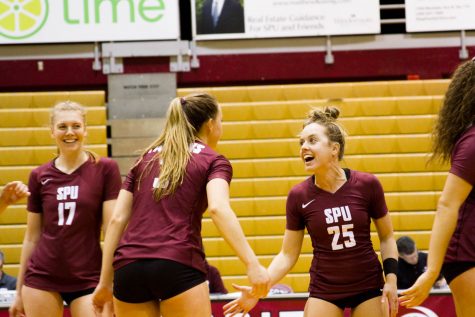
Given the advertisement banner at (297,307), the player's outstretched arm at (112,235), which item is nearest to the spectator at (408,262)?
the advertisement banner at (297,307)

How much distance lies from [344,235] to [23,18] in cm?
769

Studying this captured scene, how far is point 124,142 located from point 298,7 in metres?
3.10

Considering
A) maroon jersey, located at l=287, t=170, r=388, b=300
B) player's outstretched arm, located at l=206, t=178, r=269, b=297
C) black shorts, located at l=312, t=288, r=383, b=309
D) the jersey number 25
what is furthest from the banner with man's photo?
player's outstretched arm, located at l=206, t=178, r=269, b=297

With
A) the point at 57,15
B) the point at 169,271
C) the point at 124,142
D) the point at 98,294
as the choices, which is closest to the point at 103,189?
the point at 98,294

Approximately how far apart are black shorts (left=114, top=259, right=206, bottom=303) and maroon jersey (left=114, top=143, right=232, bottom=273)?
0.09 ft

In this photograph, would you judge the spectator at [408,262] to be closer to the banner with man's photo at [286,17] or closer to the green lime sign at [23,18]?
the banner with man's photo at [286,17]

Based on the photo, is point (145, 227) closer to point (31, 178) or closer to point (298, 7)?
point (31, 178)

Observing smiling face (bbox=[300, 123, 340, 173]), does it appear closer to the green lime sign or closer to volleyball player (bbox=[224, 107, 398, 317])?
volleyball player (bbox=[224, 107, 398, 317])

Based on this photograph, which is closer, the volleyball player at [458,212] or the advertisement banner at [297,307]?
the volleyball player at [458,212]

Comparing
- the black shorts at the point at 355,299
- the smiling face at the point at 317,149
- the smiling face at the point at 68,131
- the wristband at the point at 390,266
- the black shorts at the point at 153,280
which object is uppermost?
the smiling face at the point at 68,131

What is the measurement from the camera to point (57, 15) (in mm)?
10453

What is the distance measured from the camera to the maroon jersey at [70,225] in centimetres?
429

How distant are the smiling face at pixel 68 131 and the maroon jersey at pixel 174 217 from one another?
1.20 meters

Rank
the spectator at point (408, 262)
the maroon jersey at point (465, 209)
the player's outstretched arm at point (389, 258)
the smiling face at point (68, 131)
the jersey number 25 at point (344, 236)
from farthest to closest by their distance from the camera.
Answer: the spectator at point (408, 262)
the smiling face at point (68, 131)
the jersey number 25 at point (344, 236)
the player's outstretched arm at point (389, 258)
the maroon jersey at point (465, 209)
